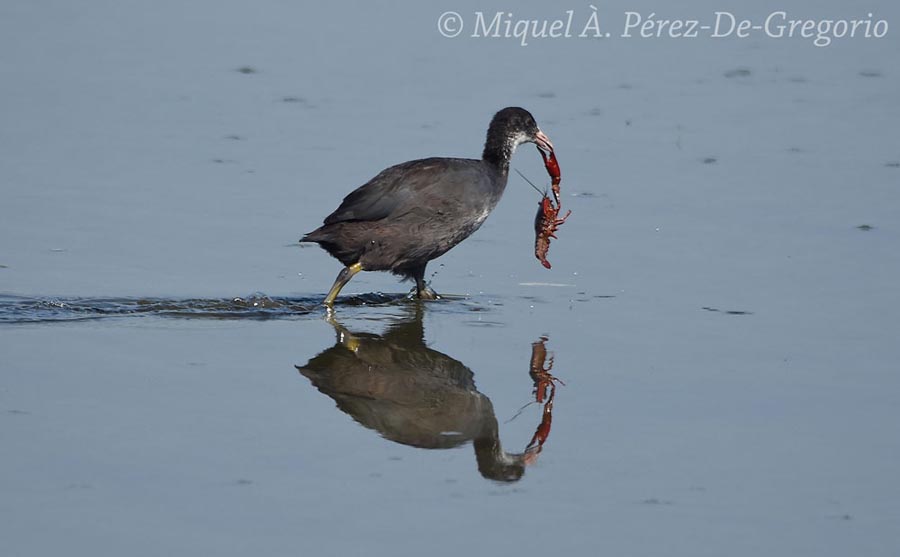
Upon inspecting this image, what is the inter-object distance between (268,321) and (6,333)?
4.75ft

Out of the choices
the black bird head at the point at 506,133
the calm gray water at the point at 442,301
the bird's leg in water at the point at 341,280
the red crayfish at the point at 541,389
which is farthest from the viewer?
the black bird head at the point at 506,133

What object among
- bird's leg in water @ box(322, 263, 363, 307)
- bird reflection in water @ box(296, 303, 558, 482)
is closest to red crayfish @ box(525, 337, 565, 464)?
bird reflection in water @ box(296, 303, 558, 482)

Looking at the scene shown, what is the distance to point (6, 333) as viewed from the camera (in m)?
8.70

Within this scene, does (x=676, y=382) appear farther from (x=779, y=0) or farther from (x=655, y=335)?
(x=779, y=0)

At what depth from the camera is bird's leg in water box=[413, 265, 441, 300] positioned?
10133mm

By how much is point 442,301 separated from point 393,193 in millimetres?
724

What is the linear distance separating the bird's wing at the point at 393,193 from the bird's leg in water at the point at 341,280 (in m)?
0.30

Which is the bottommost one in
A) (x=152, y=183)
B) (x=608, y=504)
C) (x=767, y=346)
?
(x=608, y=504)

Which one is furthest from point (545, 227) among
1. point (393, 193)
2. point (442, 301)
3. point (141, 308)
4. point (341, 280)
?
point (141, 308)

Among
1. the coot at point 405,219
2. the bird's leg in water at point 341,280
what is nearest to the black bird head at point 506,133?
the coot at point 405,219

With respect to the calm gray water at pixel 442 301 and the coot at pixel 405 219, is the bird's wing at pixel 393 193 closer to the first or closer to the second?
the coot at pixel 405 219

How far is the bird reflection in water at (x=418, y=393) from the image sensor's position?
724 cm

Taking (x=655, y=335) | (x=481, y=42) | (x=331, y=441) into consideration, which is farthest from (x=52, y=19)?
(x=331, y=441)

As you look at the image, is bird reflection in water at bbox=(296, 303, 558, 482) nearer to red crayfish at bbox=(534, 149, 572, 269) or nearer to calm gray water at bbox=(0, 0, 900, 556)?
calm gray water at bbox=(0, 0, 900, 556)
